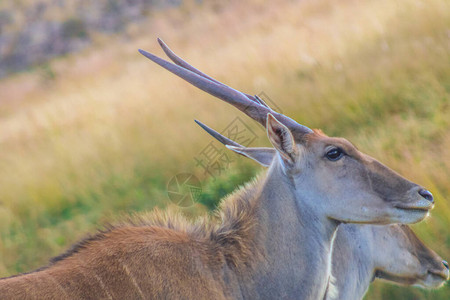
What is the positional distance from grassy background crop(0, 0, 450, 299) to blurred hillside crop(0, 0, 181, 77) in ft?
48.4

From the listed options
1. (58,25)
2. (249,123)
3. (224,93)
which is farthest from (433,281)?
(58,25)

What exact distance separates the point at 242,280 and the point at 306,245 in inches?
15.7

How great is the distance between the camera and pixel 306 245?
12.0 feet

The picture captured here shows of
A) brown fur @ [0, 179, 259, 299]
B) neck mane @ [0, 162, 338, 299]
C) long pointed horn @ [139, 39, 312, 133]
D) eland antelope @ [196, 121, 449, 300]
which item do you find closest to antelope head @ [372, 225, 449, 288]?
eland antelope @ [196, 121, 449, 300]

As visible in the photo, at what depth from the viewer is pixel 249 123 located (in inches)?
313

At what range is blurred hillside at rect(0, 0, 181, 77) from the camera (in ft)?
87.1

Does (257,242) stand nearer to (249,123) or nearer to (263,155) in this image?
(263,155)

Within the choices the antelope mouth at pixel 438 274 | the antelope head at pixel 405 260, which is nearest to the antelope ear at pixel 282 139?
the antelope head at pixel 405 260

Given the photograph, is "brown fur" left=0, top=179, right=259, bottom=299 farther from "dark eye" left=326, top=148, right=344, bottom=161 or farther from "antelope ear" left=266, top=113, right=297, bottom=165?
"dark eye" left=326, top=148, right=344, bottom=161

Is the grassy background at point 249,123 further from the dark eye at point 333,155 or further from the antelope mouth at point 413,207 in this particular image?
the dark eye at point 333,155

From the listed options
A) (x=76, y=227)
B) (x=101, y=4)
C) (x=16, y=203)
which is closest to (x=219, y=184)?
(x=76, y=227)

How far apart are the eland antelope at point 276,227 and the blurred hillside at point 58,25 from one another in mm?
22677

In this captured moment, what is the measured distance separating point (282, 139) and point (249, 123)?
4307 mm

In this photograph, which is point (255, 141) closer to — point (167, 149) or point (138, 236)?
point (167, 149)
